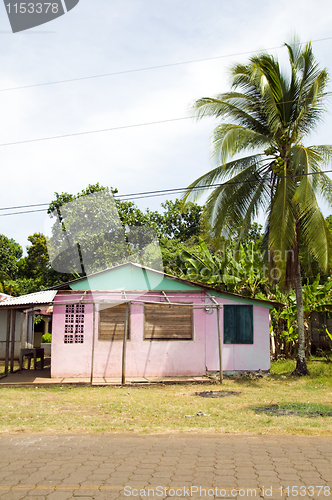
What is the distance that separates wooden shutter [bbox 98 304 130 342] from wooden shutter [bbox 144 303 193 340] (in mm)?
733

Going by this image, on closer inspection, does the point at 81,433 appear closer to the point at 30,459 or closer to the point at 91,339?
the point at 30,459

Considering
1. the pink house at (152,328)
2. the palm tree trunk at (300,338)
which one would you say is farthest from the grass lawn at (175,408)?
the pink house at (152,328)

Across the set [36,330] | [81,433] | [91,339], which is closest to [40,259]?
[36,330]

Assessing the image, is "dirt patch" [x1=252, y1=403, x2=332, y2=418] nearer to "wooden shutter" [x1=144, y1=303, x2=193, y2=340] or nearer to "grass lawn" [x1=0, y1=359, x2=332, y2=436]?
"grass lawn" [x1=0, y1=359, x2=332, y2=436]

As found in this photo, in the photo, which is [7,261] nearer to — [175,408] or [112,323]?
[112,323]

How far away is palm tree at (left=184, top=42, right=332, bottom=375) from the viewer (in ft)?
40.1

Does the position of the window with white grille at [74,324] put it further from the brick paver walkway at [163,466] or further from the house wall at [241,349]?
the brick paver walkway at [163,466]

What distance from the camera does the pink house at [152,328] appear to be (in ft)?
43.0

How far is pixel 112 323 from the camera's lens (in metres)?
13.3

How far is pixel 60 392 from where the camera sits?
11.2 metres

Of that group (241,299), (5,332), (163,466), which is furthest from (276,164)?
(5,332)

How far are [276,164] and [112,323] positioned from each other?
704 cm

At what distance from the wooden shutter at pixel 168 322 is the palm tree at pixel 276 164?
287cm

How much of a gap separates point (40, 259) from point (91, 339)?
21.5 metres
